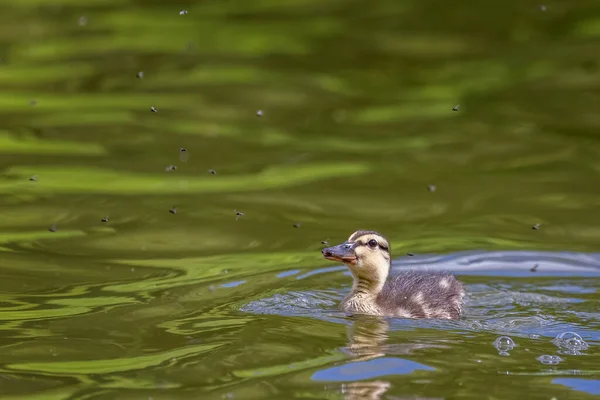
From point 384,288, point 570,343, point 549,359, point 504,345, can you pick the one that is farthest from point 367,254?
point 549,359

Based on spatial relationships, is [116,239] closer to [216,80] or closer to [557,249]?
[557,249]

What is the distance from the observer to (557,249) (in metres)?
10.0

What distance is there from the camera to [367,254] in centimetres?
875

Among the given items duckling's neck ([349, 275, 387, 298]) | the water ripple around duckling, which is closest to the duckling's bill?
duckling's neck ([349, 275, 387, 298])

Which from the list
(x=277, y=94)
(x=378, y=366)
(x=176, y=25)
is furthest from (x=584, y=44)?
(x=378, y=366)

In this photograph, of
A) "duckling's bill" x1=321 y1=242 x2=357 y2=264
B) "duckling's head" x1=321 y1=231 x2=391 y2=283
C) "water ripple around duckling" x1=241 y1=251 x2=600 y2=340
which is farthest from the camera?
"duckling's head" x1=321 y1=231 x2=391 y2=283

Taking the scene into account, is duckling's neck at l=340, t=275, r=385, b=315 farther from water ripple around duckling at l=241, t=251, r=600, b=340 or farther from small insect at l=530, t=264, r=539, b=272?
small insect at l=530, t=264, r=539, b=272

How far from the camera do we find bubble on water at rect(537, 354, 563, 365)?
711cm

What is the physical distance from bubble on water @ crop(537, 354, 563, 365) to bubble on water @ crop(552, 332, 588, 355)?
144 millimetres

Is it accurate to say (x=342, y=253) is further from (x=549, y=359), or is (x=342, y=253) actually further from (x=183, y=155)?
(x=183, y=155)

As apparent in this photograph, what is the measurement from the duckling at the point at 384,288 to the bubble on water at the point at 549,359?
4.12 feet

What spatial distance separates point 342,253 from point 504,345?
4.89ft

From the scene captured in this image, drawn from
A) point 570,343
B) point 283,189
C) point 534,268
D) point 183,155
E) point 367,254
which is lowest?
point 570,343

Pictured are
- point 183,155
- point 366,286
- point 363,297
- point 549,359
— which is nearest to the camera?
point 549,359
